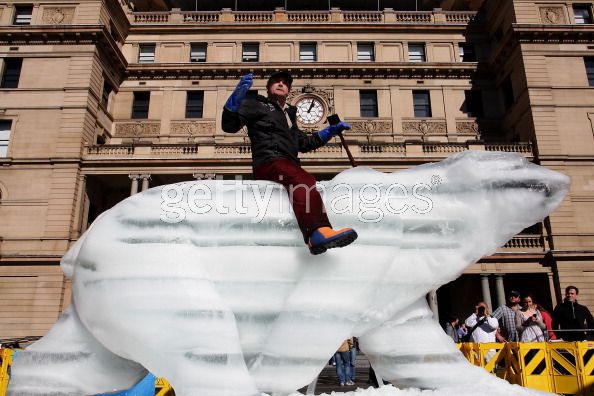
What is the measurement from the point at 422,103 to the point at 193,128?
13262mm

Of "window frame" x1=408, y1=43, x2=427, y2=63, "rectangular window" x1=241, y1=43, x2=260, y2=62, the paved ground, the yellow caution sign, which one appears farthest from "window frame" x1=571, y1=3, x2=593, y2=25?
the yellow caution sign

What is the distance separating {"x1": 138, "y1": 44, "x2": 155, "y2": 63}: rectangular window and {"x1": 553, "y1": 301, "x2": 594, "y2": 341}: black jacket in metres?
25.3

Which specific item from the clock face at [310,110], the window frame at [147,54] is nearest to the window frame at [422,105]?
the clock face at [310,110]

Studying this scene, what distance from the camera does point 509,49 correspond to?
2377cm

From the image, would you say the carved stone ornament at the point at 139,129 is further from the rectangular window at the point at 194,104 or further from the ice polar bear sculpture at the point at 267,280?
the ice polar bear sculpture at the point at 267,280

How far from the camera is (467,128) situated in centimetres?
2473

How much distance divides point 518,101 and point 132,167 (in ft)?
66.3

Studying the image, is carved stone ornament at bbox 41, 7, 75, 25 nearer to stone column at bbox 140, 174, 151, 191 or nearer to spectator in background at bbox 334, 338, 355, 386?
stone column at bbox 140, 174, 151, 191

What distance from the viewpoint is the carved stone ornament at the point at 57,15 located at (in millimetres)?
23317

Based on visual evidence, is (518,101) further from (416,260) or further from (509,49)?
(416,260)

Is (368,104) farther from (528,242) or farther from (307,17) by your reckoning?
(528,242)

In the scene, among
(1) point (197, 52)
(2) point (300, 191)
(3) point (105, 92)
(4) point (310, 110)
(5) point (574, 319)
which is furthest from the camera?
(1) point (197, 52)

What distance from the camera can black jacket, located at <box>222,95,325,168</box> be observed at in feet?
9.02

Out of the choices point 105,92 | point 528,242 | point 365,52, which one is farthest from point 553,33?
point 105,92
